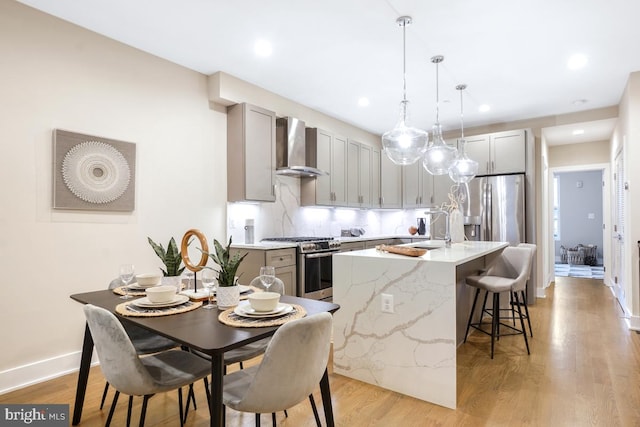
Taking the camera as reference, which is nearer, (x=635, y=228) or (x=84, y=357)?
(x=84, y=357)

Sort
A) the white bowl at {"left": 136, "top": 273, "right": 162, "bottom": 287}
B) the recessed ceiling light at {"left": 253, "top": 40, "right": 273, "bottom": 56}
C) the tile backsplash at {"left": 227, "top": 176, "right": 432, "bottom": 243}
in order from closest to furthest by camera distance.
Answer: the white bowl at {"left": 136, "top": 273, "right": 162, "bottom": 287} → the recessed ceiling light at {"left": 253, "top": 40, "right": 273, "bottom": 56} → the tile backsplash at {"left": 227, "top": 176, "right": 432, "bottom": 243}

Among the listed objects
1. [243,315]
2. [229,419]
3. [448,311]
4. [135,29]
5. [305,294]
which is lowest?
[229,419]

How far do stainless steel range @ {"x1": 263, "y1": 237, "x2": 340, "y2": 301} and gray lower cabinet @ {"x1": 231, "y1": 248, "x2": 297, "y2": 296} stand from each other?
0.08 m

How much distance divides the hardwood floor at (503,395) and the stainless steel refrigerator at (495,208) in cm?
184

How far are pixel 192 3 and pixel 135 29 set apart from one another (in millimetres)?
675

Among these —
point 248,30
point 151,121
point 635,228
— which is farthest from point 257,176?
point 635,228

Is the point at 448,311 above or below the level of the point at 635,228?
below

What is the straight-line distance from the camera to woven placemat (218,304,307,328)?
4.98ft

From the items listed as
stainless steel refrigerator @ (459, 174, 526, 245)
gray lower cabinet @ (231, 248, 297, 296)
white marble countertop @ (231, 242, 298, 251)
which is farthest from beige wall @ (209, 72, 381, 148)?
stainless steel refrigerator @ (459, 174, 526, 245)

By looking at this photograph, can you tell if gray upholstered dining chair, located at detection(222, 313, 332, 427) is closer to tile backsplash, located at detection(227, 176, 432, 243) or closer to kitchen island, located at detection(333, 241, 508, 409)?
kitchen island, located at detection(333, 241, 508, 409)

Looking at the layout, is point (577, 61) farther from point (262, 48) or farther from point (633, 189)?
point (262, 48)

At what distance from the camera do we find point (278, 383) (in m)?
1.41

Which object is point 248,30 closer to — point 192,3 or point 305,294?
point 192,3

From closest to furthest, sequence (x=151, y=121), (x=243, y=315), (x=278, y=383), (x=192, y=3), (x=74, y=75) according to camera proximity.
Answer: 1. (x=278, y=383)
2. (x=243, y=315)
3. (x=192, y=3)
4. (x=74, y=75)
5. (x=151, y=121)
